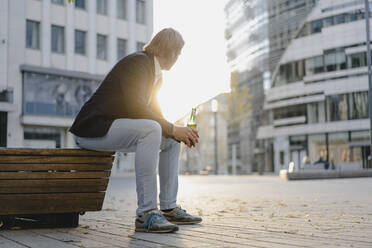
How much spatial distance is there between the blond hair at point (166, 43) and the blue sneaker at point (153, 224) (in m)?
1.31

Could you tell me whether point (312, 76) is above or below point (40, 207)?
above

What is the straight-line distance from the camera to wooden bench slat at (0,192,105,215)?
13.5 feet

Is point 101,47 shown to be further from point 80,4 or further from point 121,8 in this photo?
point 121,8

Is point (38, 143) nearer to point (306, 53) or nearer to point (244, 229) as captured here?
Answer: point (244, 229)

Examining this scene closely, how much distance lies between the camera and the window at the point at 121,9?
3597cm

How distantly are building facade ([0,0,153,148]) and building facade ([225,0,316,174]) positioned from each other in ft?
76.7

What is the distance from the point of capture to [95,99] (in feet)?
13.9

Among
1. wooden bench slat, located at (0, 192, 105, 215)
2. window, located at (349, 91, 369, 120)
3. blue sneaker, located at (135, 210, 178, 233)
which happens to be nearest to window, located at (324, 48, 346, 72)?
window, located at (349, 91, 369, 120)

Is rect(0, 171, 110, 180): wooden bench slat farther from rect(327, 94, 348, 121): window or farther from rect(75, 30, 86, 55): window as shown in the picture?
rect(327, 94, 348, 121): window

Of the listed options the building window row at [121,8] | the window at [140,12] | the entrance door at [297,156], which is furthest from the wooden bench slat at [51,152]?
the entrance door at [297,156]

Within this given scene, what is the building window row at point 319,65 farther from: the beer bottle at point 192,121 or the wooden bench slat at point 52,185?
the wooden bench slat at point 52,185

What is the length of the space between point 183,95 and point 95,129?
255 cm

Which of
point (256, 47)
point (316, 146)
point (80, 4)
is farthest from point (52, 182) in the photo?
point (256, 47)

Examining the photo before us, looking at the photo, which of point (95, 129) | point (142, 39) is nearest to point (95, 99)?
point (95, 129)
